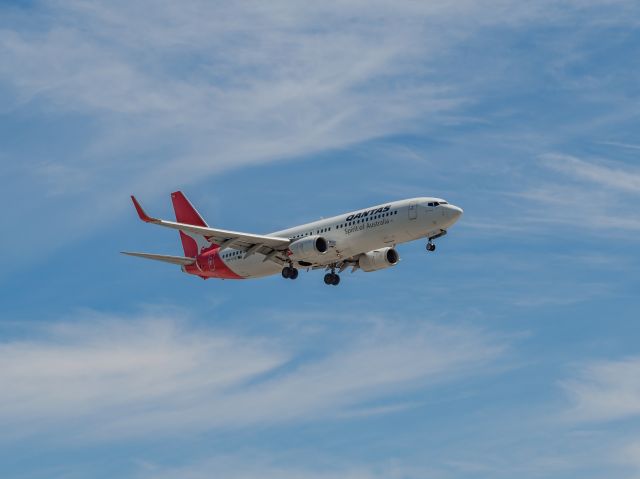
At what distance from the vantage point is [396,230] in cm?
8600

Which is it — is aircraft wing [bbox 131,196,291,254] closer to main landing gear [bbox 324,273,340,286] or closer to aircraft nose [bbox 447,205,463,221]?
main landing gear [bbox 324,273,340,286]

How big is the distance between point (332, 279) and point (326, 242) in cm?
551

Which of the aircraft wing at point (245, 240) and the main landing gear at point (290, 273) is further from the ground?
the aircraft wing at point (245, 240)

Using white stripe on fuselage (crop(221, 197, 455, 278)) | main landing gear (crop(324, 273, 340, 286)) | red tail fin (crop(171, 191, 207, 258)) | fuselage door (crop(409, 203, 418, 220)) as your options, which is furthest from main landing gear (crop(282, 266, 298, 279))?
red tail fin (crop(171, 191, 207, 258))

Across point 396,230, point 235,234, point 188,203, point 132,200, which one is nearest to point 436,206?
point 396,230

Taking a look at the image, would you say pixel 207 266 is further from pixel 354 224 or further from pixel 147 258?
pixel 354 224


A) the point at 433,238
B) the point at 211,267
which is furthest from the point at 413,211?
the point at 211,267

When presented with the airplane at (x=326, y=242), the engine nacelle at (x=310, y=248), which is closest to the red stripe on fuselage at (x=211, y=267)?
the airplane at (x=326, y=242)

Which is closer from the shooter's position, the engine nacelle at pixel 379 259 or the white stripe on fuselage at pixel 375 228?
the white stripe on fuselage at pixel 375 228

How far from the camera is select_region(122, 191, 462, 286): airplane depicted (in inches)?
3366

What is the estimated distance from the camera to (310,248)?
291ft

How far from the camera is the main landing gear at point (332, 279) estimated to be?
94000mm

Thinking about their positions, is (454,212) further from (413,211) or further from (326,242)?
(326,242)

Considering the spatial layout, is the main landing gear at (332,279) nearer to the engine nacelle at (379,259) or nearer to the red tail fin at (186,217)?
the engine nacelle at (379,259)
